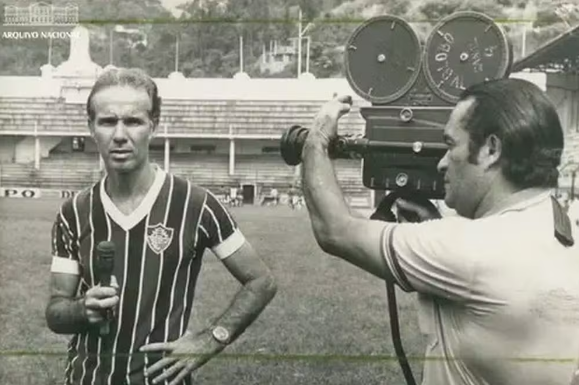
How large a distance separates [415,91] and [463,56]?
149 mm

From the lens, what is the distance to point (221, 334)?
98.1 inches

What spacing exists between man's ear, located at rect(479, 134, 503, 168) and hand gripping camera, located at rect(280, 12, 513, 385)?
0.19 m

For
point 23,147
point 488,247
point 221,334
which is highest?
point 23,147

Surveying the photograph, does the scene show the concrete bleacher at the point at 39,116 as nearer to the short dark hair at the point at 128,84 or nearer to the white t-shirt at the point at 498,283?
the short dark hair at the point at 128,84

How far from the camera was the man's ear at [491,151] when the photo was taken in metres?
2.20

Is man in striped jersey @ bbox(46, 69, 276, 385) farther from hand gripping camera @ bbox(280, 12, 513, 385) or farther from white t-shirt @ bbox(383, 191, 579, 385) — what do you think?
white t-shirt @ bbox(383, 191, 579, 385)

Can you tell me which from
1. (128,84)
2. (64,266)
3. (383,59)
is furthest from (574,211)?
(64,266)

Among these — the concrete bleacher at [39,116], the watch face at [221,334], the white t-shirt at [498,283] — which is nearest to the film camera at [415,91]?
the white t-shirt at [498,283]

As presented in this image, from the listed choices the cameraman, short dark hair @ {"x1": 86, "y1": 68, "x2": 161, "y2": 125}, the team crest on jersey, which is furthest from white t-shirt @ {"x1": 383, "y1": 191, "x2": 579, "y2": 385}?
short dark hair @ {"x1": 86, "y1": 68, "x2": 161, "y2": 125}

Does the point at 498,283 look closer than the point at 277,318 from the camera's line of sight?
Yes

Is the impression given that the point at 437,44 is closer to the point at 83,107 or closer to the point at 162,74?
the point at 162,74

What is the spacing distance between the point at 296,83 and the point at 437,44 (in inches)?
15.3

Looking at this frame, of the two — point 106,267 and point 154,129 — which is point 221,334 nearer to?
point 106,267

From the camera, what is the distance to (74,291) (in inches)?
97.4
